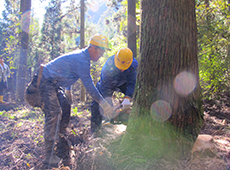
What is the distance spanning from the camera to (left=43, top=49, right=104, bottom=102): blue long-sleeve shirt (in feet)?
10.0

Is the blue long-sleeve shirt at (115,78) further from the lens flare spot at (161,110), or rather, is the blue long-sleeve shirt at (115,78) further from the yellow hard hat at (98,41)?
the lens flare spot at (161,110)

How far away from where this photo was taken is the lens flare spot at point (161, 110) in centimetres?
225

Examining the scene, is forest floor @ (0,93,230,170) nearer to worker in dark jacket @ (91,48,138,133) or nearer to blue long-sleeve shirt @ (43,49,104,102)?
worker in dark jacket @ (91,48,138,133)

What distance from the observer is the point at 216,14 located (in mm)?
5895

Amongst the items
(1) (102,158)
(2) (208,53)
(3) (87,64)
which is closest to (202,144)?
(1) (102,158)

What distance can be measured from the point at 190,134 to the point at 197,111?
32 cm

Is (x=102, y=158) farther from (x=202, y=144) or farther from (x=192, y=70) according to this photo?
(x=192, y=70)

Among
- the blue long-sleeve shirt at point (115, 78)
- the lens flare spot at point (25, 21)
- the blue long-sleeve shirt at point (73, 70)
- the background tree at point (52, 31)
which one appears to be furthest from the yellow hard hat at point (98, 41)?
the background tree at point (52, 31)

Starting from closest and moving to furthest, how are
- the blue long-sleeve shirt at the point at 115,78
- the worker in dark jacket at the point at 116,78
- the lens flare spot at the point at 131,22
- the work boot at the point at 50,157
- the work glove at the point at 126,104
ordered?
1. the work boot at the point at 50,157
2. the worker in dark jacket at the point at 116,78
3. the work glove at the point at 126,104
4. the blue long-sleeve shirt at the point at 115,78
5. the lens flare spot at the point at 131,22

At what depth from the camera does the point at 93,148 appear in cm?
276

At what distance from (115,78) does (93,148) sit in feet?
5.71

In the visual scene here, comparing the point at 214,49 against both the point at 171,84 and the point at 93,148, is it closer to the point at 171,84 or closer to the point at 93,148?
the point at 171,84

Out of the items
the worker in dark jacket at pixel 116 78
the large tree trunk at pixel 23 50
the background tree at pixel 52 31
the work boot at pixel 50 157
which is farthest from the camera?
the background tree at pixel 52 31

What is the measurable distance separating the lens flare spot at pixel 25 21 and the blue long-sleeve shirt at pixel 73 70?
6864mm
